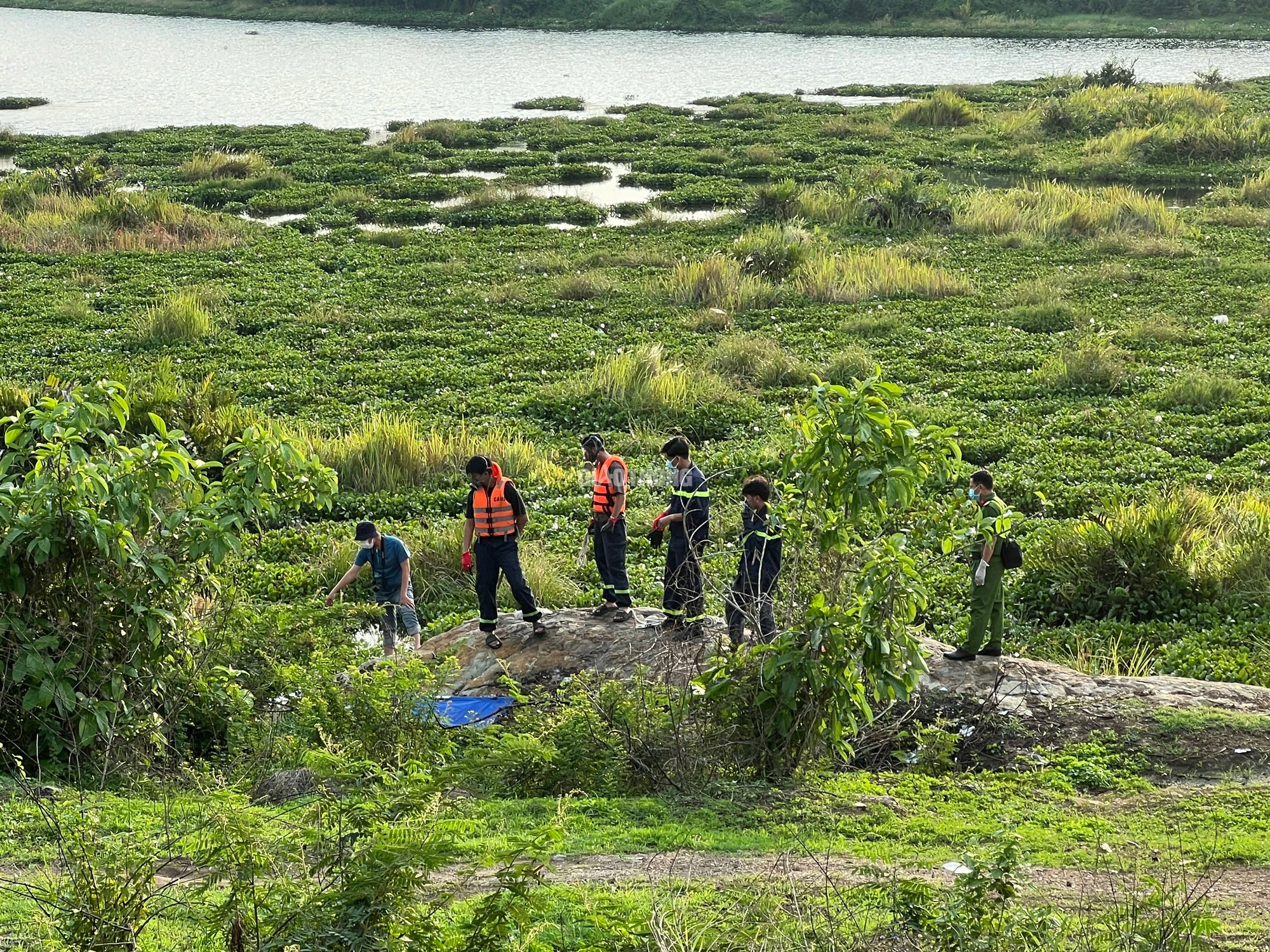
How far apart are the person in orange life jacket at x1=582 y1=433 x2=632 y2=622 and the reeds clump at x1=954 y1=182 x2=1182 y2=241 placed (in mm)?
18212

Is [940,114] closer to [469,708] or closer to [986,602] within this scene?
[986,602]

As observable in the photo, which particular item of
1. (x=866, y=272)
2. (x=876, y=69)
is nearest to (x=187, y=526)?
(x=866, y=272)

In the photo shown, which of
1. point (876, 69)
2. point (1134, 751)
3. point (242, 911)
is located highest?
point (876, 69)

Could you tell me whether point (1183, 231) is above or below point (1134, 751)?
above

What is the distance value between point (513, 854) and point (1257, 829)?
4360 mm

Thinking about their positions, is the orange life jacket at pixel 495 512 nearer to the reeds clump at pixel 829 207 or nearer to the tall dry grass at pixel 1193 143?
the reeds clump at pixel 829 207

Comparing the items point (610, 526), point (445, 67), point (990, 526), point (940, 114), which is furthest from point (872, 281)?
point (445, 67)

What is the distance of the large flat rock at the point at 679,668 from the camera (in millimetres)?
8906

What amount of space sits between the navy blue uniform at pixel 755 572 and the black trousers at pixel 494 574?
1768 mm

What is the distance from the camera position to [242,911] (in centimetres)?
512

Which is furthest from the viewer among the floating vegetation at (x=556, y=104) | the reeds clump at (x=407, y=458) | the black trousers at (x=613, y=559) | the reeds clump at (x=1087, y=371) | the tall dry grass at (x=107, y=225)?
the floating vegetation at (x=556, y=104)

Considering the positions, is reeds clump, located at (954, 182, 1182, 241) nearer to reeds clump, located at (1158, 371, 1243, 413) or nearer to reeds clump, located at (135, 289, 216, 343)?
reeds clump, located at (1158, 371, 1243, 413)

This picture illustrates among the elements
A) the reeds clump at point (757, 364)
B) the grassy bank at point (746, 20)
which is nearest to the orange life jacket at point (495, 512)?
the reeds clump at point (757, 364)

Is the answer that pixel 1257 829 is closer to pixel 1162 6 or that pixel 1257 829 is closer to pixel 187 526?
pixel 187 526
